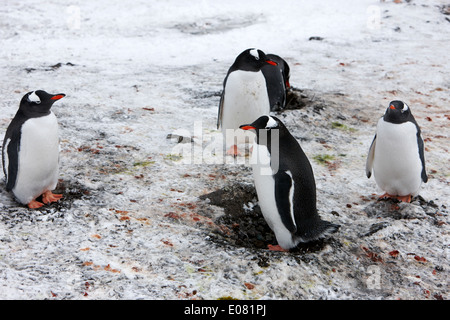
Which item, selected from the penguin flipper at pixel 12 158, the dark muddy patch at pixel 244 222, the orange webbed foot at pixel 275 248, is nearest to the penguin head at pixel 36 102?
the penguin flipper at pixel 12 158

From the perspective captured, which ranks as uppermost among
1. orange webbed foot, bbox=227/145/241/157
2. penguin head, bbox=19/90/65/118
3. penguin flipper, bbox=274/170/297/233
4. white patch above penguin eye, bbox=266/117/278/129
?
penguin head, bbox=19/90/65/118

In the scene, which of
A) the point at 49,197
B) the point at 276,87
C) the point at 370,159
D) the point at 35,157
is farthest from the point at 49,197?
the point at 276,87

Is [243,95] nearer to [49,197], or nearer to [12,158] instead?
[49,197]

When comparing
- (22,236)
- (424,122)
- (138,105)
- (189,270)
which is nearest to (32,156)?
(22,236)

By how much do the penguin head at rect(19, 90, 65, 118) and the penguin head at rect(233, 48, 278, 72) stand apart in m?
2.09

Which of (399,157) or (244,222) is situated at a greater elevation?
(399,157)

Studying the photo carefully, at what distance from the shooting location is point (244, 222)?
3498mm

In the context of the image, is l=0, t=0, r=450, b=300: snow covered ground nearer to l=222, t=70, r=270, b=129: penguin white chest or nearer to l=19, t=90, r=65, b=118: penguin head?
l=222, t=70, r=270, b=129: penguin white chest

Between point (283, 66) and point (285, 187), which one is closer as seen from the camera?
point (285, 187)

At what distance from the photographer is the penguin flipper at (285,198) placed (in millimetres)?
2988

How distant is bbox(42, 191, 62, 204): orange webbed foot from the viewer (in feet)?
11.2

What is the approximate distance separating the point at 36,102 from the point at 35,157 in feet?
1.30

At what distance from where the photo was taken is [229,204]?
12.0 ft

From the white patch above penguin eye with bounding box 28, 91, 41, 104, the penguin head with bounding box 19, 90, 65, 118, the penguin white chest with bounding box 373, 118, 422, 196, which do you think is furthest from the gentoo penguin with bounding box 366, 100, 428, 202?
the white patch above penguin eye with bounding box 28, 91, 41, 104
